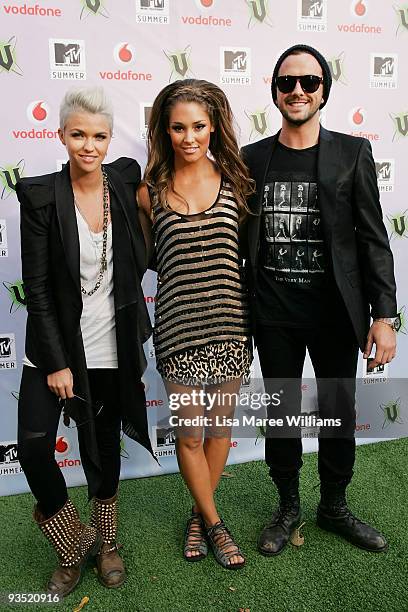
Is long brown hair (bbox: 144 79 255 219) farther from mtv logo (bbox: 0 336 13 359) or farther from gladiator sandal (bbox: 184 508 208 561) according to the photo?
gladiator sandal (bbox: 184 508 208 561)

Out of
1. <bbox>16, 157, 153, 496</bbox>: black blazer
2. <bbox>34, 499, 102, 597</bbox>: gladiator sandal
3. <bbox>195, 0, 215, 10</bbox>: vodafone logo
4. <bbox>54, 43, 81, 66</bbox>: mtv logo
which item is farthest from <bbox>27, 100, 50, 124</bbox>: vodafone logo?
<bbox>34, 499, 102, 597</bbox>: gladiator sandal

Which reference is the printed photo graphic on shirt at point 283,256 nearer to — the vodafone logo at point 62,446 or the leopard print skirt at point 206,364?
the leopard print skirt at point 206,364

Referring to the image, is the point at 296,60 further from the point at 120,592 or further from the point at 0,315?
the point at 120,592

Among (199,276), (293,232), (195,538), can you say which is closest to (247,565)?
(195,538)

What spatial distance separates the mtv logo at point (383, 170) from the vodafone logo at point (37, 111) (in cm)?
182

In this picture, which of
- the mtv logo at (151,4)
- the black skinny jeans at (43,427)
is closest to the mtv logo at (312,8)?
the mtv logo at (151,4)

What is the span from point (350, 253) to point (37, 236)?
114 centimetres

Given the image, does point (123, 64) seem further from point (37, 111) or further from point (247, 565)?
point (247, 565)

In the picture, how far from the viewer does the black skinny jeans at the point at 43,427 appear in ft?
6.57

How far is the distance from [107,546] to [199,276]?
3.85 feet

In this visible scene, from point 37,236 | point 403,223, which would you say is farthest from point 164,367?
point 403,223

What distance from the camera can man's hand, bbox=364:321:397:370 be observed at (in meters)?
2.20

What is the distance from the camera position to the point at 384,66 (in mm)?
3146

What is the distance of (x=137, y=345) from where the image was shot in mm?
2088
